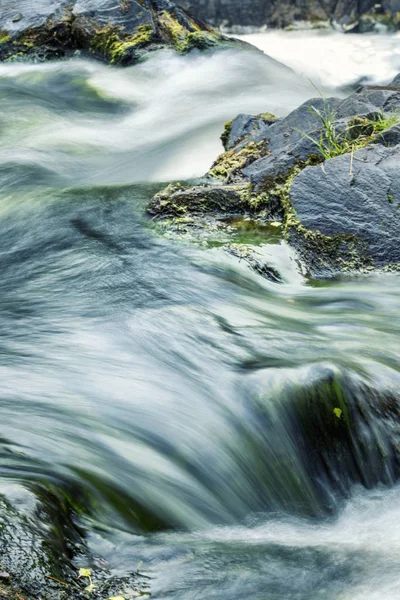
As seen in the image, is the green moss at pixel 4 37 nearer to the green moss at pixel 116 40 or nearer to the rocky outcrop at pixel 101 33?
the rocky outcrop at pixel 101 33

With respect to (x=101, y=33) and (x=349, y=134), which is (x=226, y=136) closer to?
(x=349, y=134)

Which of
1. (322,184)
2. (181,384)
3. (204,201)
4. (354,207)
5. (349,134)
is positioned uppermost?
(349,134)

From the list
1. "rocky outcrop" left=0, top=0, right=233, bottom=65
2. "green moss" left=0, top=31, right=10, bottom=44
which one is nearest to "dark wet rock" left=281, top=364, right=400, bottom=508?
"rocky outcrop" left=0, top=0, right=233, bottom=65

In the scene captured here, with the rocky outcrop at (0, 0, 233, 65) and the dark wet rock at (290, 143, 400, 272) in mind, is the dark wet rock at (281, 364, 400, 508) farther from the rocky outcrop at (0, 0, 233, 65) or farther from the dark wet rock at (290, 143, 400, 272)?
the rocky outcrop at (0, 0, 233, 65)

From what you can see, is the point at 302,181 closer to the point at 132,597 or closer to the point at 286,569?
the point at 286,569

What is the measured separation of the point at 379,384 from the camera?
411 centimetres

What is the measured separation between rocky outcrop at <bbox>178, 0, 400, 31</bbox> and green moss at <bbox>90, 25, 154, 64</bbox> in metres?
5.57

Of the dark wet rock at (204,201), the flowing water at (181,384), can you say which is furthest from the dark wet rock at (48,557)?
the dark wet rock at (204,201)

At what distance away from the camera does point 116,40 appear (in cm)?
1128

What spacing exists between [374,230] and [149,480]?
9.72 feet

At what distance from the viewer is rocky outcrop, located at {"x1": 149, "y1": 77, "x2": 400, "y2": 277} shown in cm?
572

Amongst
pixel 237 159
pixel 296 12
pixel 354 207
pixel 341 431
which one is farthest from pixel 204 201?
pixel 296 12

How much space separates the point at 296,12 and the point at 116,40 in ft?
20.6

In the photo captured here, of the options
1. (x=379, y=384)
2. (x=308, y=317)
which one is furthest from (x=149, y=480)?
(x=308, y=317)
